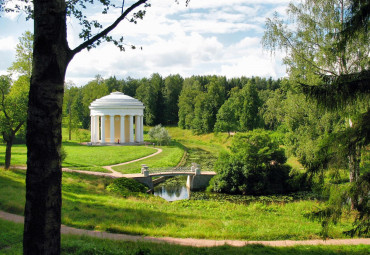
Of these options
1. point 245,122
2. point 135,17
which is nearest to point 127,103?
point 245,122

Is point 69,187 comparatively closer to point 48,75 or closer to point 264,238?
point 264,238

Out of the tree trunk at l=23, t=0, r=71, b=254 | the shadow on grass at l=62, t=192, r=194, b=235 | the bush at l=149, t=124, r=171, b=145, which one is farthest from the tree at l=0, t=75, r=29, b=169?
the bush at l=149, t=124, r=171, b=145

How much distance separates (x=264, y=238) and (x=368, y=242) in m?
3.46

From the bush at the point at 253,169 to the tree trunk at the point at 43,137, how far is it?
21544 mm

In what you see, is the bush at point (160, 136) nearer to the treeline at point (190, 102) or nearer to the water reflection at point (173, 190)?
the treeline at point (190, 102)

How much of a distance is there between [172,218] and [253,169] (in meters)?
12.9

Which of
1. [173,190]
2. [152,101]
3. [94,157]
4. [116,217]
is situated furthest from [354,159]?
[152,101]

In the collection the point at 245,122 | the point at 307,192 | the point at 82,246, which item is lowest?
the point at 307,192

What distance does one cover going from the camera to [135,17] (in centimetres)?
631

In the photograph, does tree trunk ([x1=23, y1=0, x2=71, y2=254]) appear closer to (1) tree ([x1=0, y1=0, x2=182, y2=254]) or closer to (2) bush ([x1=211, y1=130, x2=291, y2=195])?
(1) tree ([x1=0, y1=0, x2=182, y2=254])

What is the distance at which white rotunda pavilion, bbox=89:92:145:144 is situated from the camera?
47.7 meters

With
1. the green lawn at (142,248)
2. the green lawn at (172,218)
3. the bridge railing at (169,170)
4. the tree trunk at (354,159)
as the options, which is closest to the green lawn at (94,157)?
the bridge railing at (169,170)

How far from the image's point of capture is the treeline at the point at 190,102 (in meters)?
51.4

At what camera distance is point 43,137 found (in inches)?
185
